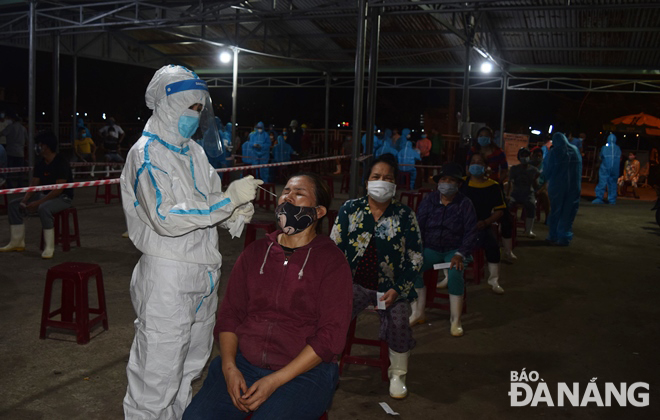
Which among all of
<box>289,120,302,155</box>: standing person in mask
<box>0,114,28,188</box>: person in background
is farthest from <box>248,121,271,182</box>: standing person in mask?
<box>0,114,28,188</box>: person in background

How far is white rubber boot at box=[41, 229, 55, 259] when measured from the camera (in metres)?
7.05

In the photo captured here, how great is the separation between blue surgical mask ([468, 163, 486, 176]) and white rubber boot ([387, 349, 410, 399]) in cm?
286

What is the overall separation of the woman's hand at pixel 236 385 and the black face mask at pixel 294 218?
0.66 metres

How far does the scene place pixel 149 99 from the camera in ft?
9.98

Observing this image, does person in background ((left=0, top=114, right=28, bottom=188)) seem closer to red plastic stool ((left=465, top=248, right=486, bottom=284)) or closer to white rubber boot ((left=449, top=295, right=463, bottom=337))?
red plastic stool ((left=465, top=248, right=486, bottom=284))

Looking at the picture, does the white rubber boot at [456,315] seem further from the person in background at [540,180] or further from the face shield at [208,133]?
the person in background at [540,180]

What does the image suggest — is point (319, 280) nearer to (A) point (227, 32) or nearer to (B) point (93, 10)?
(B) point (93, 10)

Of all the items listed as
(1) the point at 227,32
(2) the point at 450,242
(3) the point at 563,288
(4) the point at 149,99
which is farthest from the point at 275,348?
(1) the point at 227,32

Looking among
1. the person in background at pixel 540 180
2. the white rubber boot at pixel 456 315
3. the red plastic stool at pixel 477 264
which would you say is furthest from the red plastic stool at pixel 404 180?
the white rubber boot at pixel 456 315

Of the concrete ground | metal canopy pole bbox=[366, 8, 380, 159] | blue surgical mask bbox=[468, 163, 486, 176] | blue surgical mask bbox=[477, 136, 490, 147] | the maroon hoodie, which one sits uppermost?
metal canopy pole bbox=[366, 8, 380, 159]

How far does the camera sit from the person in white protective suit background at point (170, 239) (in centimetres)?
268

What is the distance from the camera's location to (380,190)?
160 inches

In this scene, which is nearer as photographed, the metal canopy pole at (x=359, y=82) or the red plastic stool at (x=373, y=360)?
the red plastic stool at (x=373, y=360)

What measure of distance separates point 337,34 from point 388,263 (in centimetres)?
1245
